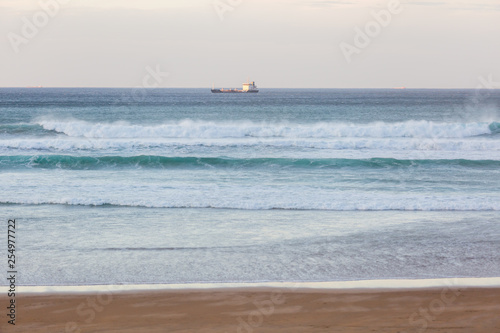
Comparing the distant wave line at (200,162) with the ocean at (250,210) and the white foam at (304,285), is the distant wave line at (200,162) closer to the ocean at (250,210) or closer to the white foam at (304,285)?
the ocean at (250,210)

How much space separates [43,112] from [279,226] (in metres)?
45.2

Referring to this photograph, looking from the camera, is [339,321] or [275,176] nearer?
[339,321]

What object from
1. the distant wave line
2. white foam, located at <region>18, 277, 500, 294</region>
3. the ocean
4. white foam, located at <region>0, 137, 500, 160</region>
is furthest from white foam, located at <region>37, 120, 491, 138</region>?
white foam, located at <region>18, 277, 500, 294</region>

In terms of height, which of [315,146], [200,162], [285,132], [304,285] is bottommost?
[304,285]

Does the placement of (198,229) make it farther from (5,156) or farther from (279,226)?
(5,156)

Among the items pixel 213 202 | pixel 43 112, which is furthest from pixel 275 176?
pixel 43 112

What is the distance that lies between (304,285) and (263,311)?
109 cm

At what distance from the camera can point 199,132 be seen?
28.4 m

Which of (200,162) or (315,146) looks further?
(315,146)

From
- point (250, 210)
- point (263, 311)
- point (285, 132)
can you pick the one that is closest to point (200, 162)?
point (250, 210)

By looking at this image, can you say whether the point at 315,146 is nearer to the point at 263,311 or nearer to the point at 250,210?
the point at 250,210

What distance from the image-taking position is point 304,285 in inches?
286

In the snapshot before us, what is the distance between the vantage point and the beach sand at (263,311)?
19.4 feet

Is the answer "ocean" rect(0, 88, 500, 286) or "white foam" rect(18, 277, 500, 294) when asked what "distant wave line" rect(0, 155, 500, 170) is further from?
"white foam" rect(18, 277, 500, 294)
